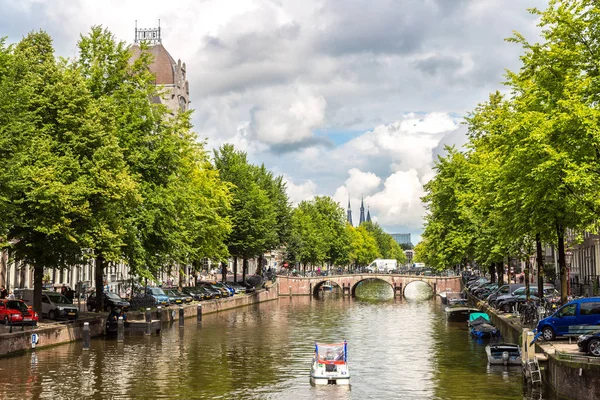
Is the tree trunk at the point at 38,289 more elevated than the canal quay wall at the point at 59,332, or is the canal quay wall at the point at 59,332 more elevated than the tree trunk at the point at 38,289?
the tree trunk at the point at 38,289

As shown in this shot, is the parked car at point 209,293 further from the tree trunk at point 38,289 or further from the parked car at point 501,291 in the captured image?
the tree trunk at point 38,289

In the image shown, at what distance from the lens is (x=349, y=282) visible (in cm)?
12531

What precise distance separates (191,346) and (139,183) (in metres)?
11.5

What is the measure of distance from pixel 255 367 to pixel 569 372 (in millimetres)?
16709

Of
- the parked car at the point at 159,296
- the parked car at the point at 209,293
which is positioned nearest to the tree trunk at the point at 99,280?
the parked car at the point at 159,296

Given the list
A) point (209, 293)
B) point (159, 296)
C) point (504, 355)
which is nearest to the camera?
point (504, 355)

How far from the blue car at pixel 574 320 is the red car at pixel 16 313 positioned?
26313mm

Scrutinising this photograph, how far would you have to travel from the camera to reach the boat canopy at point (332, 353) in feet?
108

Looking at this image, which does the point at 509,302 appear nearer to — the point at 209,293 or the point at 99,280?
the point at 99,280

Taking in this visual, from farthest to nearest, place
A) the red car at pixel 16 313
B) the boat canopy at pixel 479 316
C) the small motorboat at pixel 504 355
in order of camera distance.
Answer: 1. the boat canopy at pixel 479 316
2. the red car at pixel 16 313
3. the small motorboat at pixel 504 355

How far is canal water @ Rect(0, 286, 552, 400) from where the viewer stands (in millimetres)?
30047

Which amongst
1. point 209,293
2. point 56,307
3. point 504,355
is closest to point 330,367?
point 504,355

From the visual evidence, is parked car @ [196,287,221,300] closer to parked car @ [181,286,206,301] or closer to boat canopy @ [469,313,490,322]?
parked car @ [181,286,206,301]

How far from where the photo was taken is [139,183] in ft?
162
